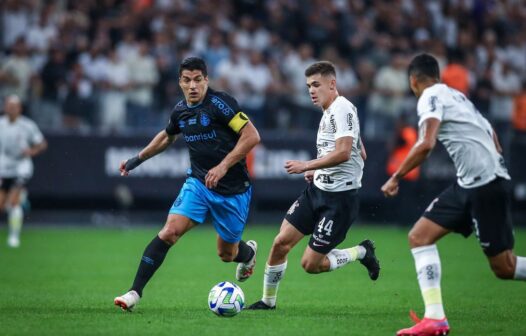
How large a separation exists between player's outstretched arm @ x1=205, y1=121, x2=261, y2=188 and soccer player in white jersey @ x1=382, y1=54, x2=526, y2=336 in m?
2.14

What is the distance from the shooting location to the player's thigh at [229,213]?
10305 millimetres

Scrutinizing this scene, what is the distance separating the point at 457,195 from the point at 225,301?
2.63 m

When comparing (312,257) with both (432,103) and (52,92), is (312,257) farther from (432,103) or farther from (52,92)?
(52,92)

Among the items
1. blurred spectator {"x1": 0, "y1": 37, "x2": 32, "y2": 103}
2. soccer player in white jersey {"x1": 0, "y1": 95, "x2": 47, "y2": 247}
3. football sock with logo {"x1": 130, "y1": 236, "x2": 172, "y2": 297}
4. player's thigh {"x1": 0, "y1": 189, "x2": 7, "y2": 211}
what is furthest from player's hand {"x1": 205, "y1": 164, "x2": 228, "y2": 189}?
blurred spectator {"x1": 0, "y1": 37, "x2": 32, "y2": 103}

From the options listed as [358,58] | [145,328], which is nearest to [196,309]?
[145,328]

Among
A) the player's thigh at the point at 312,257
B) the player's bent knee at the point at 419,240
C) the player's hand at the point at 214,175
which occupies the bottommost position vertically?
the player's thigh at the point at 312,257

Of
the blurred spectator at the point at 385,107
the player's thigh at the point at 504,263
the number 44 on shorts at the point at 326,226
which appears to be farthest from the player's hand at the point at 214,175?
the blurred spectator at the point at 385,107

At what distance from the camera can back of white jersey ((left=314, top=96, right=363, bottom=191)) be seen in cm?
974

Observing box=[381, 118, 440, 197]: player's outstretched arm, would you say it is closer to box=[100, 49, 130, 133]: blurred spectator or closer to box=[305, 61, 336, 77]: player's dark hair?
box=[305, 61, 336, 77]: player's dark hair

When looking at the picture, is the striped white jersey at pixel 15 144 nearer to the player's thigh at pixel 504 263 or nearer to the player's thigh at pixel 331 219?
the player's thigh at pixel 331 219

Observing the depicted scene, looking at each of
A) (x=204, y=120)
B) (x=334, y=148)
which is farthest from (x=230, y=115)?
(x=334, y=148)

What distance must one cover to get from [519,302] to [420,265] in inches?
118

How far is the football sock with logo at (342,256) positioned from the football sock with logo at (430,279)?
2.03m

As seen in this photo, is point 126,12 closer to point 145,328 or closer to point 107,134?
point 107,134
